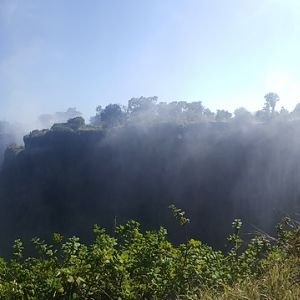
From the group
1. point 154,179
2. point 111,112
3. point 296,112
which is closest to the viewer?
point 154,179

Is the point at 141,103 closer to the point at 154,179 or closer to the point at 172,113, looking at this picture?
the point at 172,113

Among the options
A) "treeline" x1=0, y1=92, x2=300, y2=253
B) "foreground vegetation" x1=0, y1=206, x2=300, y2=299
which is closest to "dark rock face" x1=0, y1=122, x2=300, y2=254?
"treeline" x1=0, y1=92, x2=300, y2=253

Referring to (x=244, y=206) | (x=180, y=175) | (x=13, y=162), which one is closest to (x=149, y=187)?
(x=180, y=175)

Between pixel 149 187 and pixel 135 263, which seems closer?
pixel 135 263

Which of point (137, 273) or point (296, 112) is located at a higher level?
point (296, 112)

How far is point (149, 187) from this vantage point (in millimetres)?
55156

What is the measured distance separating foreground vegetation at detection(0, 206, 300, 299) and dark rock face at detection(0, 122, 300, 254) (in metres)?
36.4

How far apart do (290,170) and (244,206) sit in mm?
7033

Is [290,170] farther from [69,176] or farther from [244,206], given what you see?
[69,176]

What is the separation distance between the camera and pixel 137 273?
12.8 feet

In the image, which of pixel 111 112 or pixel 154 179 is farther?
pixel 111 112

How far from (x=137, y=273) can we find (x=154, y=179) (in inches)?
2061

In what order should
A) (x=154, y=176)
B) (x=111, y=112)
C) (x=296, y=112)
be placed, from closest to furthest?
(x=154, y=176) → (x=296, y=112) → (x=111, y=112)

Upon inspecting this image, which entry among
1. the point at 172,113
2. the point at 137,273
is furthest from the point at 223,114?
the point at 137,273
